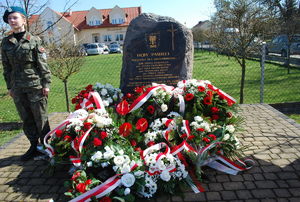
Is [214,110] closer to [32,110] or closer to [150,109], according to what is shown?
[150,109]

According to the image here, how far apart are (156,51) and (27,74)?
2228mm

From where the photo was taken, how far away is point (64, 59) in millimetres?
6945

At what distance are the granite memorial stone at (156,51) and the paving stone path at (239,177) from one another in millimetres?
1665

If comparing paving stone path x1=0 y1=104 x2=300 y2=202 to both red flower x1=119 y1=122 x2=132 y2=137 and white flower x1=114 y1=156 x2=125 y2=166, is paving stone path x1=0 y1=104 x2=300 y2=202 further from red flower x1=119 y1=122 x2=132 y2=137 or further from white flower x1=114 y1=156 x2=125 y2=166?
red flower x1=119 y1=122 x2=132 y2=137

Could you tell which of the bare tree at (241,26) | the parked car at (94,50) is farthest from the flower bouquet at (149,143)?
the parked car at (94,50)

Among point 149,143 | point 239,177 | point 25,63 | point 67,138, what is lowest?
point 239,177

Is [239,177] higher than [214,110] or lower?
lower

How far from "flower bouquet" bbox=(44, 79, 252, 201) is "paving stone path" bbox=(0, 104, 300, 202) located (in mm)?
181

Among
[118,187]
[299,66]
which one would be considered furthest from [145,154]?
[299,66]

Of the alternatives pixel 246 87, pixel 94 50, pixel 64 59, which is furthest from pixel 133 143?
pixel 94 50

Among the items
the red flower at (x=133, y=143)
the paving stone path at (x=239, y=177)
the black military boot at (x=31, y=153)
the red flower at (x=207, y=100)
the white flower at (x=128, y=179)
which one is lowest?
the paving stone path at (x=239, y=177)

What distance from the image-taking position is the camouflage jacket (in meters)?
3.49

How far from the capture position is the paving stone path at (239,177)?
9.40 ft

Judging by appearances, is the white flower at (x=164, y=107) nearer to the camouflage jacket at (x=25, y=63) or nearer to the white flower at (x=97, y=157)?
the white flower at (x=97, y=157)
